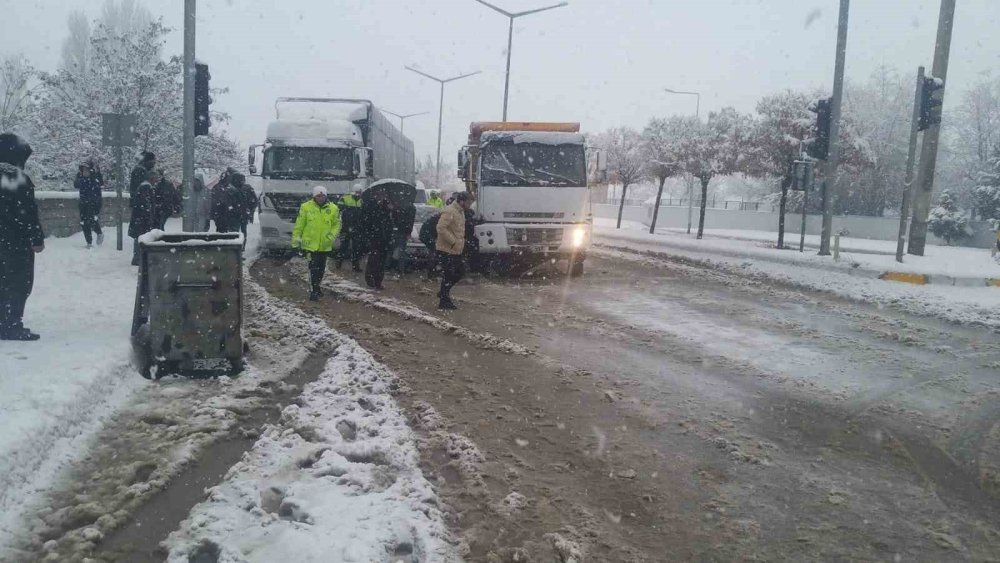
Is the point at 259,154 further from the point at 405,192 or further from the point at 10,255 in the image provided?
the point at 10,255

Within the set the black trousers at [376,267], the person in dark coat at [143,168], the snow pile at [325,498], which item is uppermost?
the person in dark coat at [143,168]

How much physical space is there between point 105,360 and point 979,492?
652 cm

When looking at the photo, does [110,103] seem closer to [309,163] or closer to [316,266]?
[309,163]

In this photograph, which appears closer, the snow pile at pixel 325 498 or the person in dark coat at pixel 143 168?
the snow pile at pixel 325 498

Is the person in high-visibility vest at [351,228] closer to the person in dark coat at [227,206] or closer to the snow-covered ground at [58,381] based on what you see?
the person in dark coat at [227,206]

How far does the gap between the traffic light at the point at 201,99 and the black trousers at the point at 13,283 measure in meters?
6.23

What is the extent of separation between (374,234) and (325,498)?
8810mm

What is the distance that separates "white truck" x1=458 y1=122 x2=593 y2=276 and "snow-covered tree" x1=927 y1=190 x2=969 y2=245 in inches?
1132

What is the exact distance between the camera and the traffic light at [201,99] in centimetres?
1262

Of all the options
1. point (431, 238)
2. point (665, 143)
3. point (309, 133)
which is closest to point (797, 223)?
point (665, 143)

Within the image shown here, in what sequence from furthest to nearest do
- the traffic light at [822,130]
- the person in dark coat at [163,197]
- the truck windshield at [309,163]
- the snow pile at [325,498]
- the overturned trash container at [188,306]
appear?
the traffic light at [822,130], the truck windshield at [309,163], the person in dark coat at [163,197], the overturned trash container at [188,306], the snow pile at [325,498]

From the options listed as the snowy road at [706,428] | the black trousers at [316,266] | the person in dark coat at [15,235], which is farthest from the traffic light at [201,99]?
the person in dark coat at [15,235]

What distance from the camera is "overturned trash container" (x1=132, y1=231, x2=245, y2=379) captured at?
20.6ft

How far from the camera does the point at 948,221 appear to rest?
3588 centimetres
